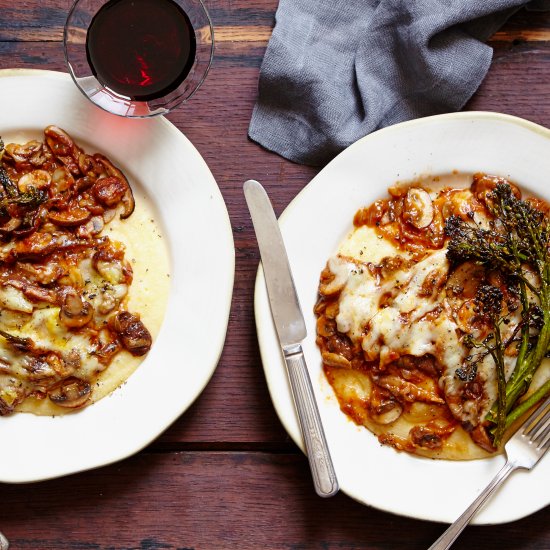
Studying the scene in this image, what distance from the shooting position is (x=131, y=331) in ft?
9.82

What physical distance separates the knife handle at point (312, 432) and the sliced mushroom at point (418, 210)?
84cm

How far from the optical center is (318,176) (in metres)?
3.00

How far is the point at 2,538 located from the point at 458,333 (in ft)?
7.60

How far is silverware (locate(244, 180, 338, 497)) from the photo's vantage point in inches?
116

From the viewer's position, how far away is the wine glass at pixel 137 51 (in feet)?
9.42

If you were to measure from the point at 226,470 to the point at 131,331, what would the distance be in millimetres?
839

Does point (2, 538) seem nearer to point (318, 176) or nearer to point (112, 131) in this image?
point (112, 131)

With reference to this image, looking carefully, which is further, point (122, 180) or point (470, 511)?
point (122, 180)

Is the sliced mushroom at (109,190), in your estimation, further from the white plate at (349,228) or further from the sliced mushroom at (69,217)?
the white plate at (349,228)

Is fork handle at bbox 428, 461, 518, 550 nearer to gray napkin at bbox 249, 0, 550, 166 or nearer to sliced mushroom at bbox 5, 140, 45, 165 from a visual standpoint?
gray napkin at bbox 249, 0, 550, 166

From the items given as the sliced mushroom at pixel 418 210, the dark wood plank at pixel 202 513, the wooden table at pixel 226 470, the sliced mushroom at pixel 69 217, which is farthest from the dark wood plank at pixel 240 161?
the sliced mushroom at pixel 69 217

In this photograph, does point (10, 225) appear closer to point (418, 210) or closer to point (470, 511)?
point (418, 210)

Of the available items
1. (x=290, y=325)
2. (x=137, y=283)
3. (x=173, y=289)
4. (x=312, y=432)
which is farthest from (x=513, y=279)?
(x=137, y=283)

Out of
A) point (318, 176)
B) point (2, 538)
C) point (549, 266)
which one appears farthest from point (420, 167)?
point (2, 538)
